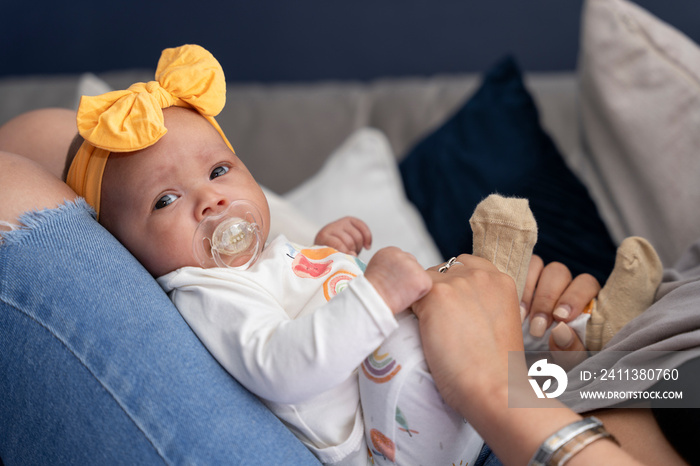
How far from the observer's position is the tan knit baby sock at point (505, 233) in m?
0.90

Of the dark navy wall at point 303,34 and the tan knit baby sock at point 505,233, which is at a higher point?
the dark navy wall at point 303,34

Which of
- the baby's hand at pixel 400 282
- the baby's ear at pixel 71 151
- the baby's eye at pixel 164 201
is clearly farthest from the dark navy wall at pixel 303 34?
the baby's hand at pixel 400 282

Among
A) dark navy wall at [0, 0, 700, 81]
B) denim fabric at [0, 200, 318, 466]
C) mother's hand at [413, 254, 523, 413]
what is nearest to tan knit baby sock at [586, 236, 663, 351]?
mother's hand at [413, 254, 523, 413]

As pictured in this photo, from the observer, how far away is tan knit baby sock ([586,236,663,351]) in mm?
992

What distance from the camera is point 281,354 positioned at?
733mm

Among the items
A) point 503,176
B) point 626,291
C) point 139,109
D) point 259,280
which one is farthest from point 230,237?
point 503,176

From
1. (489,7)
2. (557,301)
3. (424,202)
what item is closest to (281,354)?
(557,301)

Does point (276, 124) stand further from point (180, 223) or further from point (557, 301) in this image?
point (557, 301)

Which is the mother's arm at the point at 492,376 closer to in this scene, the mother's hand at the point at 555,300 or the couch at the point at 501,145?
the mother's hand at the point at 555,300

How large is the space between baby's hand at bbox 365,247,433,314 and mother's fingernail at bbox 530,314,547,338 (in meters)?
0.35

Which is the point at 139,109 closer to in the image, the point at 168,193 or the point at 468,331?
the point at 168,193

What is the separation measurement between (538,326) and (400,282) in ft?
1.30

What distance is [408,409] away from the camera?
0.76 meters

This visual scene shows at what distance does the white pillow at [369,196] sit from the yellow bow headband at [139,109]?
1.98 ft
